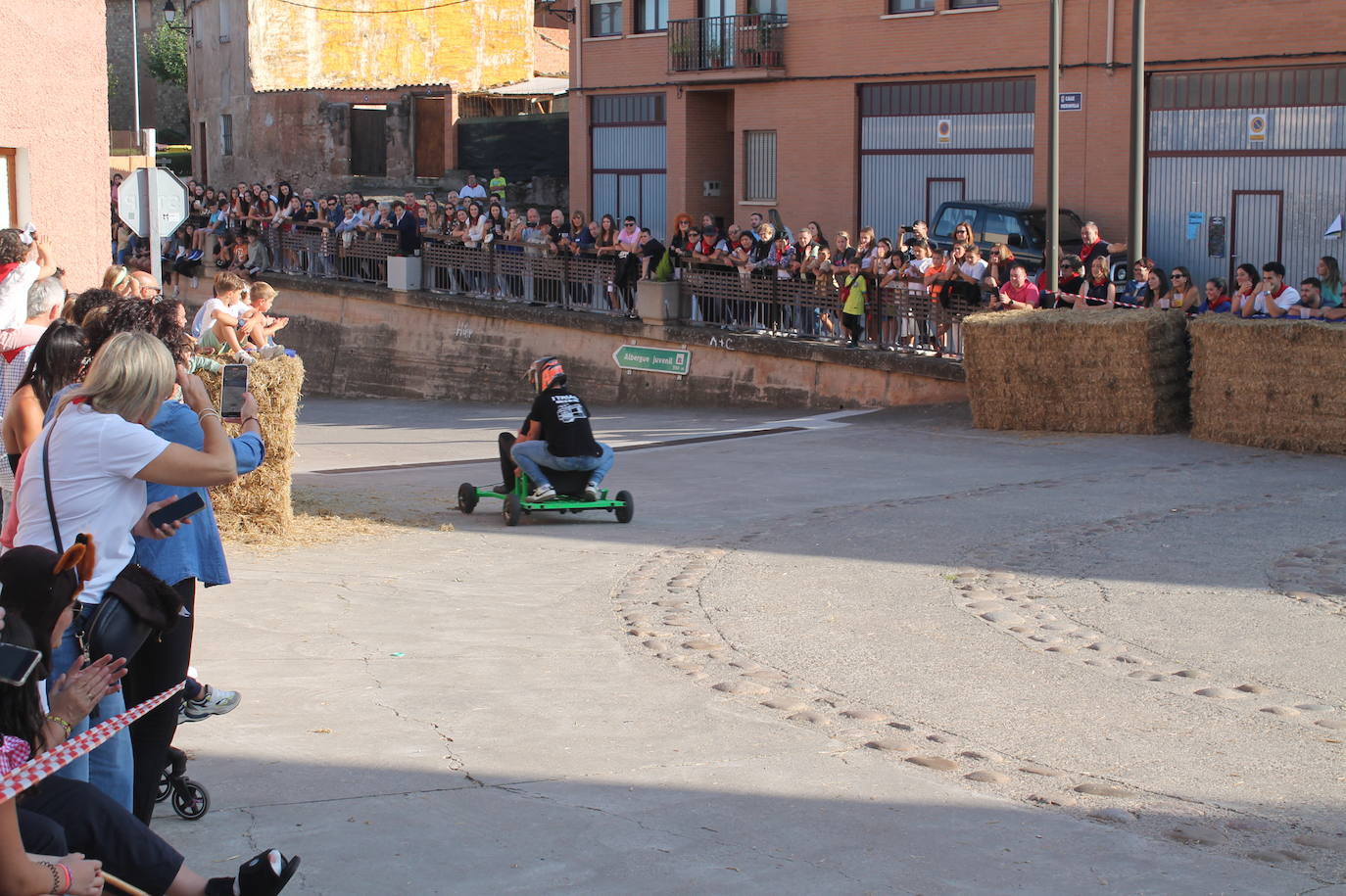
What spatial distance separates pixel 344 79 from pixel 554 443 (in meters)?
38.2

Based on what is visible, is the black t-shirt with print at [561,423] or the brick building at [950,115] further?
the brick building at [950,115]

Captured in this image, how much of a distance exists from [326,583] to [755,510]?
429 cm

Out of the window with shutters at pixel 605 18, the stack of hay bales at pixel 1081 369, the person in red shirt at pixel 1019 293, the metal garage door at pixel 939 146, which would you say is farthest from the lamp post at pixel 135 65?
the stack of hay bales at pixel 1081 369

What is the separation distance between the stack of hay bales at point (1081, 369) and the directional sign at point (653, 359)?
24.5 feet

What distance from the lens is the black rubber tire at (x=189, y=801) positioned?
18.2ft

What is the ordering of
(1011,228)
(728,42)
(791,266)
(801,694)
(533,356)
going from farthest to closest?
(728,42) < (533,356) < (1011,228) < (791,266) < (801,694)

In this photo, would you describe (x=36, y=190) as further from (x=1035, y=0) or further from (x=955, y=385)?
(x=1035, y=0)

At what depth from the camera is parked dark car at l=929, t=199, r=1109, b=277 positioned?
2358cm

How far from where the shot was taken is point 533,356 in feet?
91.4

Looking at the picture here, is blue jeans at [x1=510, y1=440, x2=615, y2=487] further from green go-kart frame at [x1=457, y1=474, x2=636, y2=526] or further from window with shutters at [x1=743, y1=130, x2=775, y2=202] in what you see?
window with shutters at [x1=743, y1=130, x2=775, y2=202]

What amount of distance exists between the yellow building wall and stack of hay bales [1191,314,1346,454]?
116ft

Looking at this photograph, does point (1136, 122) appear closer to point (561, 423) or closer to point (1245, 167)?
point (1245, 167)

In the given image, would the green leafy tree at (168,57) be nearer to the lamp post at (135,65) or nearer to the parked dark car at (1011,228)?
the lamp post at (135,65)

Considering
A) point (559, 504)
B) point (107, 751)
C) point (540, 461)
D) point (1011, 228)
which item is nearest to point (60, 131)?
point (540, 461)
